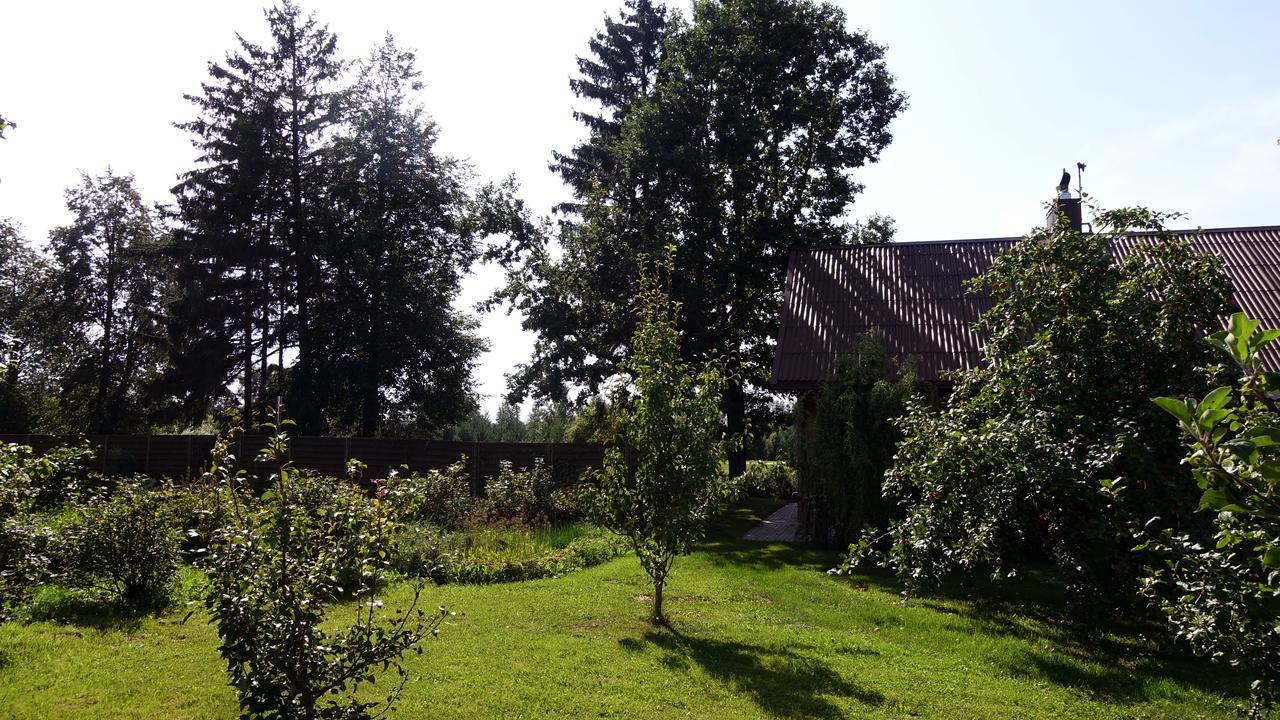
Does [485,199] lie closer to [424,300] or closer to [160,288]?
[424,300]

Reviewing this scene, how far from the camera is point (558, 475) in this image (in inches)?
710

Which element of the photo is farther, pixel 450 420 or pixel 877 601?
pixel 450 420

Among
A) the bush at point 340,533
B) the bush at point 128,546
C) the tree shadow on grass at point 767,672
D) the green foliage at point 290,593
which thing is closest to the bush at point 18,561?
the bush at point 128,546

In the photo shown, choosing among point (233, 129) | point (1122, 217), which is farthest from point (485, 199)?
point (1122, 217)

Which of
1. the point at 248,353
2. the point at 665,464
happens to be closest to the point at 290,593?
the point at 665,464

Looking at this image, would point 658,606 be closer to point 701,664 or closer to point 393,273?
point 701,664

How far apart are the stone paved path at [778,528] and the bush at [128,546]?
1001cm

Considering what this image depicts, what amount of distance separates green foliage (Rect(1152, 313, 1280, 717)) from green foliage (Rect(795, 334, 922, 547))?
6951 millimetres

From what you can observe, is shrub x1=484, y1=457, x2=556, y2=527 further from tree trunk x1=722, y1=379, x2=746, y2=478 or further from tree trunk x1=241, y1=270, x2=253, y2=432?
tree trunk x1=241, y1=270, x2=253, y2=432

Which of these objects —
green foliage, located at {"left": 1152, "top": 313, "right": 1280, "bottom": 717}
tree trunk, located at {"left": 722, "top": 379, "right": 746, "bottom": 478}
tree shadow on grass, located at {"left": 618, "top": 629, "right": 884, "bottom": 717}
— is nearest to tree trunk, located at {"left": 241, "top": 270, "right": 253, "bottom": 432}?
tree trunk, located at {"left": 722, "top": 379, "right": 746, "bottom": 478}

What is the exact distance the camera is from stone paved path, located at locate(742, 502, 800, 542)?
1534cm

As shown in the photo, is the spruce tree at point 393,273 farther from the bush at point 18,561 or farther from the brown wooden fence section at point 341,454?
the bush at point 18,561

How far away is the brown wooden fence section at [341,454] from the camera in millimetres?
18484

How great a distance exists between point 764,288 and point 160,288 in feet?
85.6
